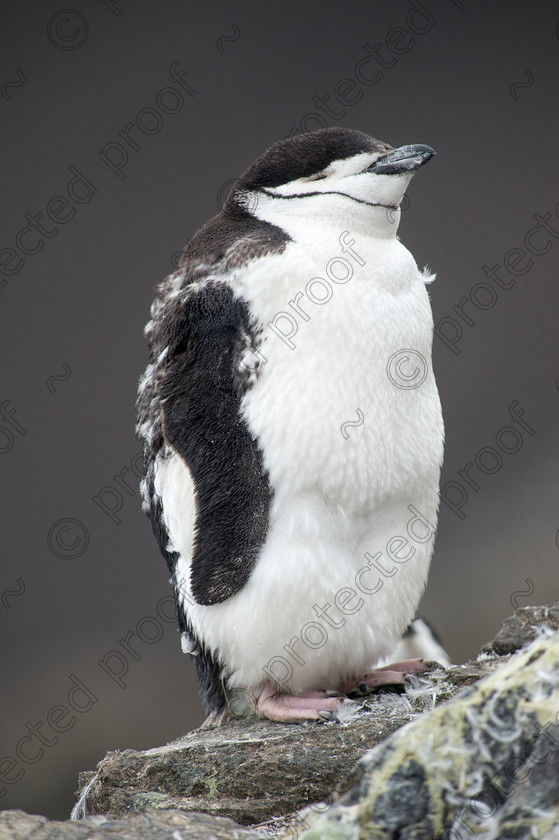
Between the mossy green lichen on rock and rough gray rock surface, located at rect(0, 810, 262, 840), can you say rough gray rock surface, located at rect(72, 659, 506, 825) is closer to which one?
rough gray rock surface, located at rect(0, 810, 262, 840)

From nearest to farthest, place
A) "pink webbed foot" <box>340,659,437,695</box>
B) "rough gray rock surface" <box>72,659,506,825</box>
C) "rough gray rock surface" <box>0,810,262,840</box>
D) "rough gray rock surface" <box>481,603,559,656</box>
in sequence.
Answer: "rough gray rock surface" <box>0,810,262,840</box>, "rough gray rock surface" <box>72,659,506,825</box>, "pink webbed foot" <box>340,659,437,695</box>, "rough gray rock surface" <box>481,603,559,656</box>

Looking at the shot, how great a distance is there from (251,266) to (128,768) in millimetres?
919

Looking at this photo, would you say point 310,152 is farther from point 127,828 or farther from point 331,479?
point 127,828

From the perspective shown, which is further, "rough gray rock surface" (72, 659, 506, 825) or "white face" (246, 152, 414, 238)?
"white face" (246, 152, 414, 238)

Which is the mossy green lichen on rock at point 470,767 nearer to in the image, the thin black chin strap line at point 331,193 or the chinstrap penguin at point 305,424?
the chinstrap penguin at point 305,424

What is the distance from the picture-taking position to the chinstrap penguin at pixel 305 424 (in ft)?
5.41

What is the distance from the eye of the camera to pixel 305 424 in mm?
1640

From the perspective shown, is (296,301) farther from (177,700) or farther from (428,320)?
(177,700)

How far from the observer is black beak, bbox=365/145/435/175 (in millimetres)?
1664

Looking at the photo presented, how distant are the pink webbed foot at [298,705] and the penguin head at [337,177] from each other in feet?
2.84

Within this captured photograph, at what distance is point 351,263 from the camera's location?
169 centimetres

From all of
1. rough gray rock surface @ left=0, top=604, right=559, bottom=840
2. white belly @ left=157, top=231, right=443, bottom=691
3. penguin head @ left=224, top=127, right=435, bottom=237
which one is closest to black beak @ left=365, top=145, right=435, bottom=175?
penguin head @ left=224, top=127, right=435, bottom=237

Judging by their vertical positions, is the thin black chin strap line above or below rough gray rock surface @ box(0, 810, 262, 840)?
above

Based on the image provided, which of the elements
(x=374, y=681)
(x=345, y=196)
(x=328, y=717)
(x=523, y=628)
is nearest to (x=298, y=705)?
(x=328, y=717)
